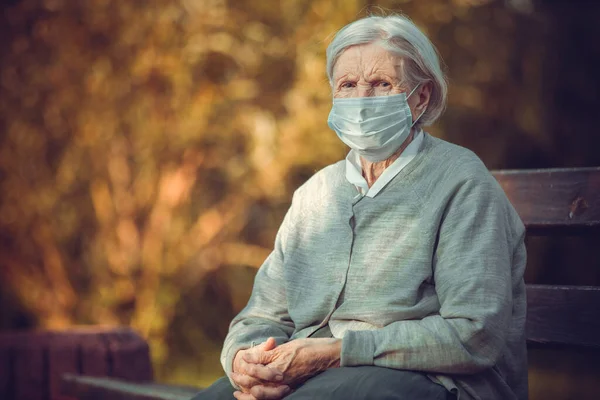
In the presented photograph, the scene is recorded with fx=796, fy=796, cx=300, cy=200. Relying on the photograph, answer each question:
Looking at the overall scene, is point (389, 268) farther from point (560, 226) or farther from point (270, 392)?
point (560, 226)

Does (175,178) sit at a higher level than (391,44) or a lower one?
lower

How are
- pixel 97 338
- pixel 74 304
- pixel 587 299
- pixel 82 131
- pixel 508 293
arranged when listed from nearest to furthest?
pixel 508 293
pixel 587 299
pixel 97 338
pixel 82 131
pixel 74 304

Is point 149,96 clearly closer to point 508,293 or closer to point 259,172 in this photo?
point 259,172

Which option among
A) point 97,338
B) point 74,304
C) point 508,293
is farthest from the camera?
point 74,304

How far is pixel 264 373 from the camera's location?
1.99 m

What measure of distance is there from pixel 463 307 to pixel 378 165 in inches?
20.6

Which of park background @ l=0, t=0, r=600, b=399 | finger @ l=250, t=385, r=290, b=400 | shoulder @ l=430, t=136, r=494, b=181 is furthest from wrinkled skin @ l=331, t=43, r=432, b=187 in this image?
park background @ l=0, t=0, r=600, b=399

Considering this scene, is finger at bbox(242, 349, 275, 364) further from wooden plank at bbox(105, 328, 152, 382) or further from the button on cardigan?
wooden plank at bbox(105, 328, 152, 382)

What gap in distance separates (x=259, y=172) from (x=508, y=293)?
11.4ft

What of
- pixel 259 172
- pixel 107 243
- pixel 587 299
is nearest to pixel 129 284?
pixel 107 243

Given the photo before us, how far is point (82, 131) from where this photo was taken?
564 centimetres

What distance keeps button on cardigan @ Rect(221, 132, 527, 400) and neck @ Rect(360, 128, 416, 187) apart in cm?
5

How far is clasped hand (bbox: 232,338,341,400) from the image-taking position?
1953mm

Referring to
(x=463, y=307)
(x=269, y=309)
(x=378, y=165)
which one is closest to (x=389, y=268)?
(x=463, y=307)
